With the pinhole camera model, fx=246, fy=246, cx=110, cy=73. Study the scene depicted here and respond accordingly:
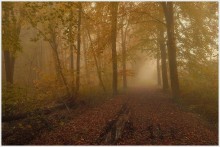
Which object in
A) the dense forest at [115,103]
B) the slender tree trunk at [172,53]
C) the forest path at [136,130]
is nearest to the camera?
the forest path at [136,130]

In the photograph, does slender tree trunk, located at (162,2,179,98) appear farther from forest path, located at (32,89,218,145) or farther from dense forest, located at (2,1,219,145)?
forest path, located at (32,89,218,145)

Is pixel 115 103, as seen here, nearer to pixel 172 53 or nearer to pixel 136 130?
pixel 172 53

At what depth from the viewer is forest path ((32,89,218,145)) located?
9.19m

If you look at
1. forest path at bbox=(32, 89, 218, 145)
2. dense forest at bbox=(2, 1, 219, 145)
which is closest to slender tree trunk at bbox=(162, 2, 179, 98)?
dense forest at bbox=(2, 1, 219, 145)

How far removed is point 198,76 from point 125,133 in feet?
30.9

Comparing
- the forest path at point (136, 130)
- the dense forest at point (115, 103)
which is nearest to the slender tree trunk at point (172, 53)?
the dense forest at point (115, 103)

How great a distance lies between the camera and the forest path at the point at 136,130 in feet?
30.1

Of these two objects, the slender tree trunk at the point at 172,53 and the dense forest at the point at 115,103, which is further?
the slender tree trunk at the point at 172,53

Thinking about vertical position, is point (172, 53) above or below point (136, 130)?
above

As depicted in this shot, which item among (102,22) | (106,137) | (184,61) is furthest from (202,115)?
(102,22)

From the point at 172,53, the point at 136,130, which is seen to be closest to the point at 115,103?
the point at 172,53

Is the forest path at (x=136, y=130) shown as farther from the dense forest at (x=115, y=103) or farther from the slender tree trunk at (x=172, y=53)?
the slender tree trunk at (x=172, y=53)

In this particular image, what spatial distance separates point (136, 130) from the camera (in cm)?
1045

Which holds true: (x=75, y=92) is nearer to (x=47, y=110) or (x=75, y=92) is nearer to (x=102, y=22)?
(x=47, y=110)
